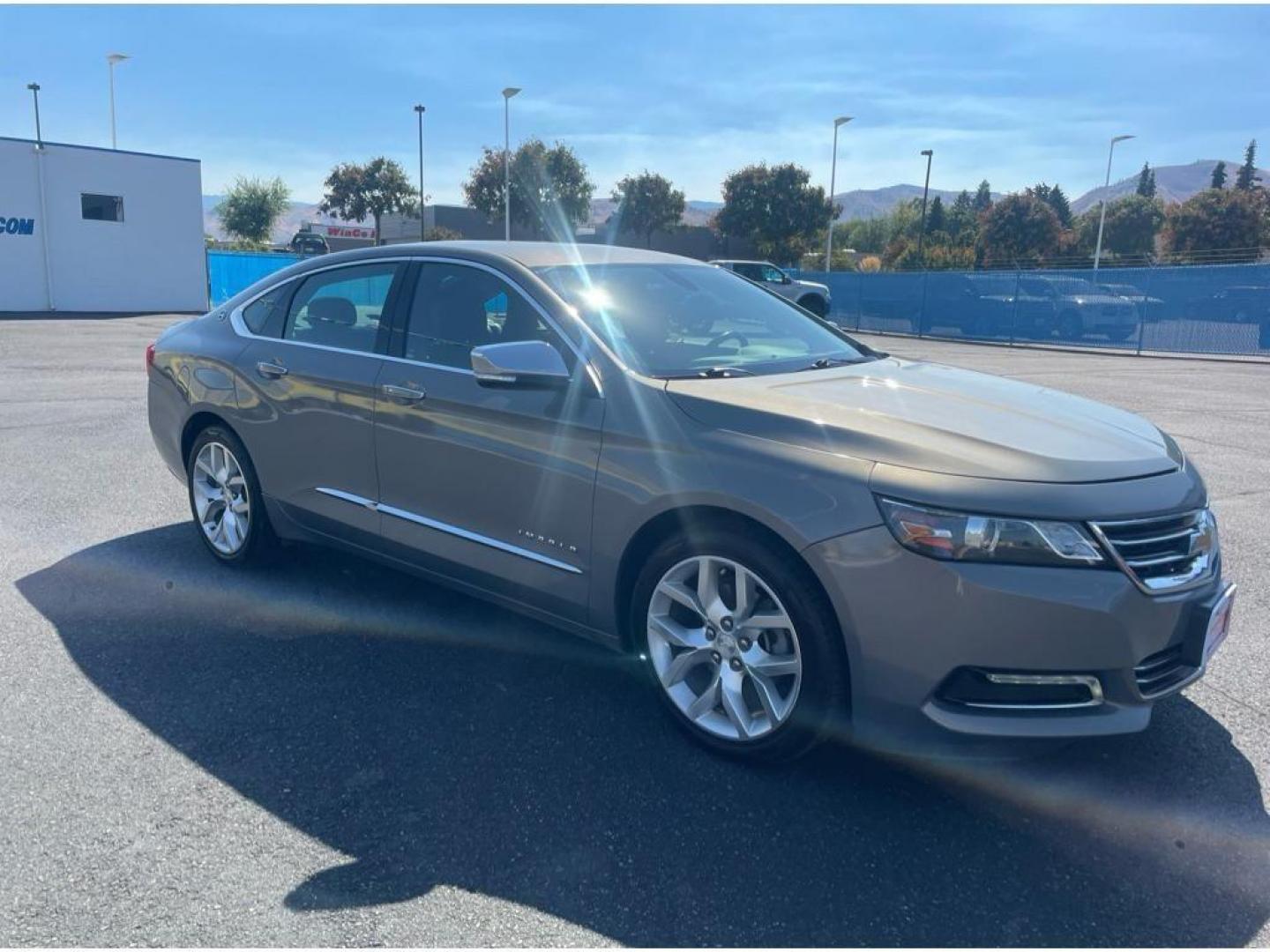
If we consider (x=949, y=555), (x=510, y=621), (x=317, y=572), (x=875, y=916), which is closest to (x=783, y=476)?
(x=949, y=555)

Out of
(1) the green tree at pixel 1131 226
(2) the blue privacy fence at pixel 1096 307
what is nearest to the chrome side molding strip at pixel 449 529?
(2) the blue privacy fence at pixel 1096 307

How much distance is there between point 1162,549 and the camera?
2918 mm

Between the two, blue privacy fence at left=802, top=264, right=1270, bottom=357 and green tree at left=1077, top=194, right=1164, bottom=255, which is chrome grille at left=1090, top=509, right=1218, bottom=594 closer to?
blue privacy fence at left=802, top=264, right=1270, bottom=357

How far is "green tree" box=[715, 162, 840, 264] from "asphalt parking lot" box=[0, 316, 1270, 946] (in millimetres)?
53429

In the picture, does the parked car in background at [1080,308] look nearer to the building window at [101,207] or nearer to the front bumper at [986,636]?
the front bumper at [986,636]

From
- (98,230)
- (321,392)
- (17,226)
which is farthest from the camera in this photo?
(98,230)

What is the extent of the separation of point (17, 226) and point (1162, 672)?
3147cm

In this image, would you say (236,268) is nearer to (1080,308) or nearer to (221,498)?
(1080,308)

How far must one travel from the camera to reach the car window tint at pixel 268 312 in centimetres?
501

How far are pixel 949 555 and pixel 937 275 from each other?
27.1m

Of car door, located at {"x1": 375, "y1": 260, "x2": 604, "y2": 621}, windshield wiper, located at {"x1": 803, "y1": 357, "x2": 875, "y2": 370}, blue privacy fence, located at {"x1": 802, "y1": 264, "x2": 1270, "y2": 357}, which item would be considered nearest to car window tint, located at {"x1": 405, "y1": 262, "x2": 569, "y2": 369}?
car door, located at {"x1": 375, "y1": 260, "x2": 604, "y2": 621}

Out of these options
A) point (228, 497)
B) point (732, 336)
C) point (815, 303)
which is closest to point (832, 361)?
point (732, 336)

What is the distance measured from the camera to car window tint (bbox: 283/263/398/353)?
448cm

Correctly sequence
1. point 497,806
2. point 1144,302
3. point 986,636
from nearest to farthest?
point 986,636
point 497,806
point 1144,302
